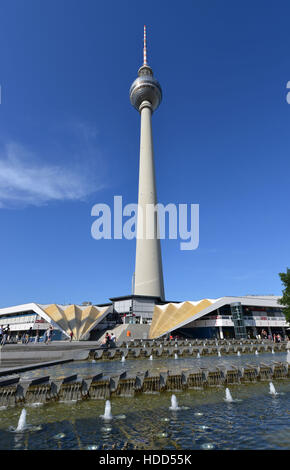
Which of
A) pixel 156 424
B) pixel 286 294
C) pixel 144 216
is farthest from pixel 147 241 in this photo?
pixel 156 424

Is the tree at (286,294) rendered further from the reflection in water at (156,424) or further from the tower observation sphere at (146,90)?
the tower observation sphere at (146,90)

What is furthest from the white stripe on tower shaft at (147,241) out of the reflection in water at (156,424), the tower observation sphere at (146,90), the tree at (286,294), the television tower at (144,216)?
the reflection in water at (156,424)

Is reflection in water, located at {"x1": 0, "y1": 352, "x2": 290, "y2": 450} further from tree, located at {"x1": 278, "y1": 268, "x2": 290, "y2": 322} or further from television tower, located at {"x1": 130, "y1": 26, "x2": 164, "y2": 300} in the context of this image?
television tower, located at {"x1": 130, "y1": 26, "x2": 164, "y2": 300}

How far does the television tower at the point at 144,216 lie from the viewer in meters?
56.7

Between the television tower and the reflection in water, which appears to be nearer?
the reflection in water

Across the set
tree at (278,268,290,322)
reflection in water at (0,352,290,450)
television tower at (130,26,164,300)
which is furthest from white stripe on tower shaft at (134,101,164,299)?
reflection in water at (0,352,290,450)

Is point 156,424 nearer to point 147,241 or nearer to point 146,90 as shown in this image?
point 147,241

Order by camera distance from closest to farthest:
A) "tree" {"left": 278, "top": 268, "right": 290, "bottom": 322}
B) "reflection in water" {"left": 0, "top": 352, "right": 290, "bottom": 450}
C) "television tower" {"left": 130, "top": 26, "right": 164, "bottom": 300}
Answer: "reflection in water" {"left": 0, "top": 352, "right": 290, "bottom": 450}
"tree" {"left": 278, "top": 268, "right": 290, "bottom": 322}
"television tower" {"left": 130, "top": 26, "right": 164, "bottom": 300}

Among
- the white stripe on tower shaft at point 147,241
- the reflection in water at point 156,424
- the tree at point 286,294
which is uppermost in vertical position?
the white stripe on tower shaft at point 147,241

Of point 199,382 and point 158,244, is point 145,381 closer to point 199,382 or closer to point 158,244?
point 199,382

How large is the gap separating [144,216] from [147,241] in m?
6.27

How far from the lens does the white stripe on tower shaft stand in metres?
56.5

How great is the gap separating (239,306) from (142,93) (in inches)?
2521
